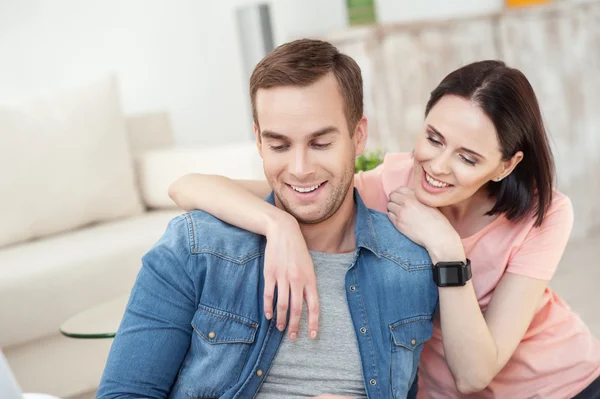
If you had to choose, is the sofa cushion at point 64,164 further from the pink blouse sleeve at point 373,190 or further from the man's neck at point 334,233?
the man's neck at point 334,233

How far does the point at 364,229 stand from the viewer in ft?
4.92

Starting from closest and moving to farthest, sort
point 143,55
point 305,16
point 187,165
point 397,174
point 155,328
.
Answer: point 155,328 < point 397,174 < point 187,165 < point 143,55 < point 305,16

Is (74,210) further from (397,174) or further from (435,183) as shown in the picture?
(435,183)

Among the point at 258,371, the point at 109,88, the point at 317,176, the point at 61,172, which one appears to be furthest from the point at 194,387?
the point at 109,88

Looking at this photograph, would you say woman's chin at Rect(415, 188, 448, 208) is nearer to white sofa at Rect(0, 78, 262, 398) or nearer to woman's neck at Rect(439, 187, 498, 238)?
woman's neck at Rect(439, 187, 498, 238)

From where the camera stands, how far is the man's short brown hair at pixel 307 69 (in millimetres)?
1395

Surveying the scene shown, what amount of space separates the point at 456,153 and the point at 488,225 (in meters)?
0.20

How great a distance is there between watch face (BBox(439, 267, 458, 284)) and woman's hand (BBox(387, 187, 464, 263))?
0.12 feet

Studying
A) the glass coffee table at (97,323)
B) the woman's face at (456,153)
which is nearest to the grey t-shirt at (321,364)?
the woman's face at (456,153)

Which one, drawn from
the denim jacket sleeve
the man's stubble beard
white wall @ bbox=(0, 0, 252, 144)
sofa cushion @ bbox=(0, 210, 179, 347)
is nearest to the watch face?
the man's stubble beard

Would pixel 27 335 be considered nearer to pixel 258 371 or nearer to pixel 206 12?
pixel 258 371

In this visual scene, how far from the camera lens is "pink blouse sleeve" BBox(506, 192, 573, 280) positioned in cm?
159

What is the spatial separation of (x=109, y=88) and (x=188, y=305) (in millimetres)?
2195

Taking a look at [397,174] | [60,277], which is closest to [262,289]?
[397,174]
